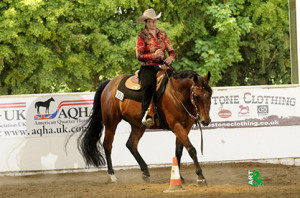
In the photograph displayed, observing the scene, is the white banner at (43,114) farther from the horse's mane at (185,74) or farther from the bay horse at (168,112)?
the horse's mane at (185,74)

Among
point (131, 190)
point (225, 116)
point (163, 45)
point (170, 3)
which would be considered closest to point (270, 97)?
point (225, 116)

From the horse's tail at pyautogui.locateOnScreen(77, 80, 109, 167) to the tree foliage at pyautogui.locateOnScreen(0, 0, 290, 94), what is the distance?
1111cm

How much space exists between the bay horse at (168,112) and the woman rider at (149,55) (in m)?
0.26

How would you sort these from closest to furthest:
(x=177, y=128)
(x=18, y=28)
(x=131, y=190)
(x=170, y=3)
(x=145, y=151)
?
(x=131, y=190) → (x=177, y=128) → (x=145, y=151) → (x=18, y=28) → (x=170, y=3)

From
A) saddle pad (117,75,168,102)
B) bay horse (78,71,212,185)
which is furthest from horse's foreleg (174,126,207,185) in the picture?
saddle pad (117,75,168,102)

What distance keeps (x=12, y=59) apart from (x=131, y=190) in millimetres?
15441

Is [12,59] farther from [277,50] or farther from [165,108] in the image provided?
[165,108]

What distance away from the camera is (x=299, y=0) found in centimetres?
1252

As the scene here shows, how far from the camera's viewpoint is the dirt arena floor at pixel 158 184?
7582 millimetres

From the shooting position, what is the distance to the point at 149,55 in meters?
9.02

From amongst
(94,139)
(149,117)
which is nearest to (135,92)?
(149,117)

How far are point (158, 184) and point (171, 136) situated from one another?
3028mm

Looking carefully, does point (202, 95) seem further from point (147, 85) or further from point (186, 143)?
point (147, 85)

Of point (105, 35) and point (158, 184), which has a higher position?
point (105, 35)
